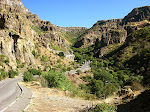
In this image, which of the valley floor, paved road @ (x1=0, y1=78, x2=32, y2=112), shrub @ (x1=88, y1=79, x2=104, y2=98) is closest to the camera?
paved road @ (x1=0, y1=78, x2=32, y2=112)

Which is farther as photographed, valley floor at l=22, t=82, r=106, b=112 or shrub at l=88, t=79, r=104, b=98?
shrub at l=88, t=79, r=104, b=98

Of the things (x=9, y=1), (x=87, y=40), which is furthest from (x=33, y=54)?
(x=87, y=40)

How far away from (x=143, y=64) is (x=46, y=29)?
8321 cm

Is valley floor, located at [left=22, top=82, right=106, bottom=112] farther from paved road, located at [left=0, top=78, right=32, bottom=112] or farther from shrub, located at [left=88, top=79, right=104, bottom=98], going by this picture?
shrub, located at [left=88, top=79, right=104, bottom=98]

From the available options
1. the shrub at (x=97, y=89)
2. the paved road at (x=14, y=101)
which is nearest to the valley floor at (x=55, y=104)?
the paved road at (x=14, y=101)

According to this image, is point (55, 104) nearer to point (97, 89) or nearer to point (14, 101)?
point (14, 101)

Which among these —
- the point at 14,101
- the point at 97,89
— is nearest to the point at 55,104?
the point at 14,101

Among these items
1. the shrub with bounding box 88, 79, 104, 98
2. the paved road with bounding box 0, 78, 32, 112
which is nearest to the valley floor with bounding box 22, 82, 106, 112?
the paved road with bounding box 0, 78, 32, 112

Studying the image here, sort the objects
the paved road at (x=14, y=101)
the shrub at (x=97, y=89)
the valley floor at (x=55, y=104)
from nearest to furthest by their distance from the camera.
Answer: the paved road at (x=14, y=101) → the valley floor at (x=55, y=104) → the shrub at (x=97, y=89)

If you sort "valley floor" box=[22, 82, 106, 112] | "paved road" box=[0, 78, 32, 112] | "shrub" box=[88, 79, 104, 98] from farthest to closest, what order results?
"shrub" box=[88, 79, 104, 98]
"valley floor" box=[22, 82, 106, 112]
"paved road" box=[0, 78, 32, 112]

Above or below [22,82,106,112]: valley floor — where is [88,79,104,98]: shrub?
below

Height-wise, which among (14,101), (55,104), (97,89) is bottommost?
(97,89)

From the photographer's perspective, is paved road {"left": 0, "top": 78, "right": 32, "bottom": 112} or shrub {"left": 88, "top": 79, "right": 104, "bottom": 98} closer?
paved road {"left": 0, "top": 78, "right": 32, "bottom": 112}

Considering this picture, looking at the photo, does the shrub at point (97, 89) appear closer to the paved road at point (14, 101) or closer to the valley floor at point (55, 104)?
the valley floor at point (55, 104)
